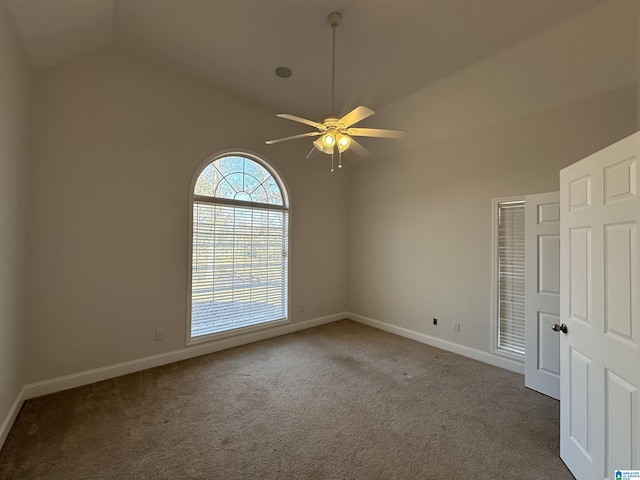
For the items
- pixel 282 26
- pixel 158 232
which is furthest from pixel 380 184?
pixel 158 232

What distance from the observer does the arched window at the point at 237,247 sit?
12.0ft

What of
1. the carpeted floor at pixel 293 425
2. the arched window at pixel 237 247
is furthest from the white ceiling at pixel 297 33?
the carpeted floor at pixel 293 425

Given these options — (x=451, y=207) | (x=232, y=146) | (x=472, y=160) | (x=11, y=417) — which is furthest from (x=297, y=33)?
(x=11, y=417)

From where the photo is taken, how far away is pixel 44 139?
2.65 meters

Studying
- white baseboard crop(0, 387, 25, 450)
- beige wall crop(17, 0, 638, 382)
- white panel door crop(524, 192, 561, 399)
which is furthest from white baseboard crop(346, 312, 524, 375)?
white baseboard crop(0, 387, 25, 450)

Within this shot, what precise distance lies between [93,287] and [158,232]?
0.84 m

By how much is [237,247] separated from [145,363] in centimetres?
175

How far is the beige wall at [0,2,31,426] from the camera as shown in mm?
1977

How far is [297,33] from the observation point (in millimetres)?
2732

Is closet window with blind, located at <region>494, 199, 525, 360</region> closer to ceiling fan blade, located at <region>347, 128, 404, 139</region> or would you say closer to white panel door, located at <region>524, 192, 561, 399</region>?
white panel door, located at <region>524, 192, 561, 399</region>

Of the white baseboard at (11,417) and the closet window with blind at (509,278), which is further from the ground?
the closet window with blind at (509,278)

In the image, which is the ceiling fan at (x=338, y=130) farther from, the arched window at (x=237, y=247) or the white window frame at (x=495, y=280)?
the white window frame at (x=495, y=280)

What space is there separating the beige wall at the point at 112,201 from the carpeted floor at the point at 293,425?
20.8 inches

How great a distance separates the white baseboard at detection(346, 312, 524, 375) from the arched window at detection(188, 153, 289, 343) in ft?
5.44
